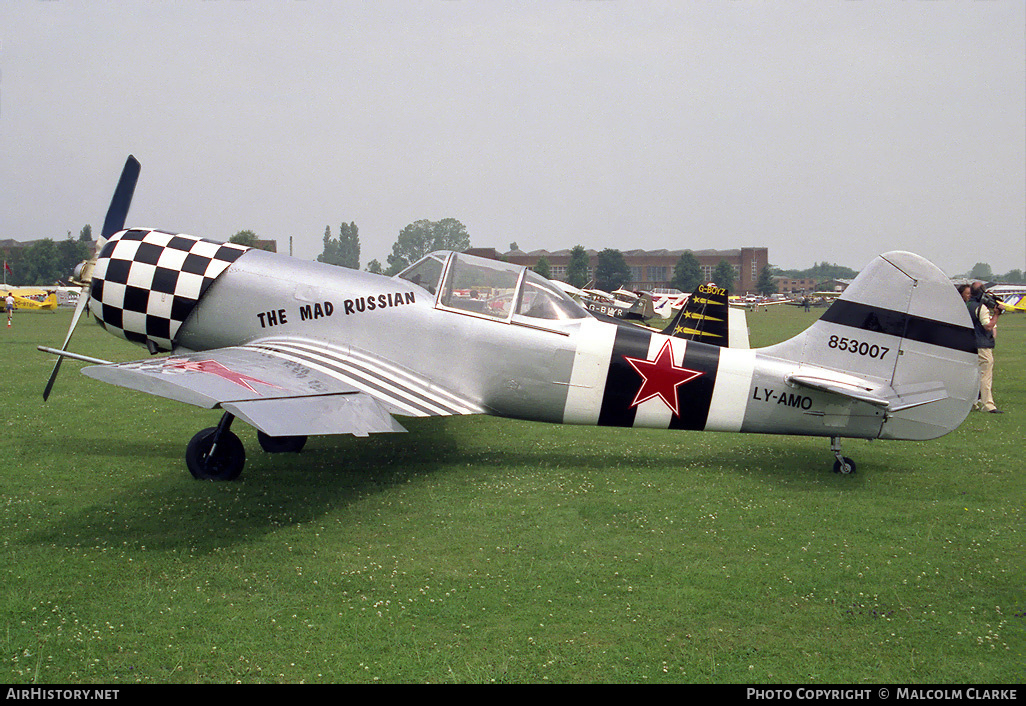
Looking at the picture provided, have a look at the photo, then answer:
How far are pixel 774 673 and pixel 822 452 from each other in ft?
18.1

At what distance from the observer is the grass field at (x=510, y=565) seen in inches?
138

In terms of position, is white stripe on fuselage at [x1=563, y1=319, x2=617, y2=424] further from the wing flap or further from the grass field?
the wing flap

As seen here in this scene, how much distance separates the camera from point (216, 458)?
6.64 metres

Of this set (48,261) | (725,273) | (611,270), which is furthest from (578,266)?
(48,261)

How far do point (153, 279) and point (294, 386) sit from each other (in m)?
2.77

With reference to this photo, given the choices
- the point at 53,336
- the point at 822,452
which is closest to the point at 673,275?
the point at 53,336

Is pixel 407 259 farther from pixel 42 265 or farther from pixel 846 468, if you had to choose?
pixel 42 265

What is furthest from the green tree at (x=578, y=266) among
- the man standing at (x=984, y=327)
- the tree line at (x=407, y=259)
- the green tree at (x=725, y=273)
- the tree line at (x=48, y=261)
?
the man standing at (x=984, y=327)

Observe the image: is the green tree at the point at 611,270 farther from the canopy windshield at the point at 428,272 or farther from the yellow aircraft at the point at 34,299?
the canopy windshield at the point at 428,272

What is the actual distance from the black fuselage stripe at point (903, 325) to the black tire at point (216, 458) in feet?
19.1

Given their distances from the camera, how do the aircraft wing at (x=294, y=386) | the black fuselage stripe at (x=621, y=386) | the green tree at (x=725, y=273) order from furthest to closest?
1. the green tree at (x=725, y=273)
2. the black fuselage stripe at (x=621, y=386)
3. the aircraft wing at (x=294, y=386)

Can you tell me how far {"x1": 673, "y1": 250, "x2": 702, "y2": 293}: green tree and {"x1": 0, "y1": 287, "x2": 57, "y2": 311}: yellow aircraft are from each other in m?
100
